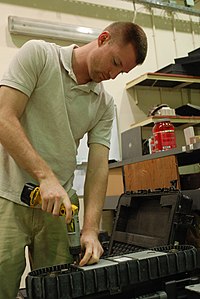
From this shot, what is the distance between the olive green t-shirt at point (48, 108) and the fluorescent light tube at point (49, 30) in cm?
149

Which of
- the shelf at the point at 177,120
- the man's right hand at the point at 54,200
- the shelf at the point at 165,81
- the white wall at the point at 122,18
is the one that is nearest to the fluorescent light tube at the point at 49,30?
the white wall at the point at 122,18

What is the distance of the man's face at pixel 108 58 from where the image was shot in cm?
120

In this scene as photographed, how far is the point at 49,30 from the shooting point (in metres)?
2.66

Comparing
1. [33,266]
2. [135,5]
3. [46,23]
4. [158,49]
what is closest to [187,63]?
[158,49]

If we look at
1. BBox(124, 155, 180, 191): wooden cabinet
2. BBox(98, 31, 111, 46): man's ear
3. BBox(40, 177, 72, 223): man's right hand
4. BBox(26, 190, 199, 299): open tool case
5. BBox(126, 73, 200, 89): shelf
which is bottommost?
BBox(26, 190, 199, 299): open tool case

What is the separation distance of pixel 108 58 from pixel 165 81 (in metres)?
1.79

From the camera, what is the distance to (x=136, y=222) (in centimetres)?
163

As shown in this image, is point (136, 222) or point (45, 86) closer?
point (45, 86)

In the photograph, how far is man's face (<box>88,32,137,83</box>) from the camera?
3.93ft

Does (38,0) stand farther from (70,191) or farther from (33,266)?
(33,266)

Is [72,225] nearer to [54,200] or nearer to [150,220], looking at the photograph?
[54,200]

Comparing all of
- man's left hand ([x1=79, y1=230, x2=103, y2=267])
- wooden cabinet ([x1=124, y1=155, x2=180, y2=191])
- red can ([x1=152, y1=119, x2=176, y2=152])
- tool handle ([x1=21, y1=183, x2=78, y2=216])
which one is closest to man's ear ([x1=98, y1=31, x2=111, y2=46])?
tool handle ([x1=21, y1=183, x2=78, y2=216])

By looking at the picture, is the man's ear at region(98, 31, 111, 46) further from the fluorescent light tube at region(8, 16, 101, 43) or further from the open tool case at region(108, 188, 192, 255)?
the fluorescent light tube at region(8, 16, 101, 43)

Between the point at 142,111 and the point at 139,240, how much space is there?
1.70m
